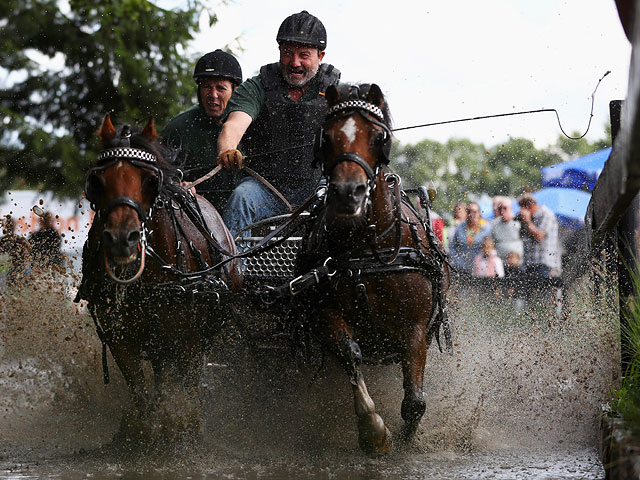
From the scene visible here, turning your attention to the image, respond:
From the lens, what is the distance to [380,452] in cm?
564

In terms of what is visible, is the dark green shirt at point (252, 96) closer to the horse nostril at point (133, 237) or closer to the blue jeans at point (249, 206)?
the blue jeans at point (249, 206)

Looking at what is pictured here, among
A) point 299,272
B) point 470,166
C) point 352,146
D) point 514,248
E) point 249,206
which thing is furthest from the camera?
point 470,166

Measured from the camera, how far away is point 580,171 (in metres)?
15.6

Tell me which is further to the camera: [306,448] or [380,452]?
[306,448]

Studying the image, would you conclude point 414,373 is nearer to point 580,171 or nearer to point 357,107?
point 357,107

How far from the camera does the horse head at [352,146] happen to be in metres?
5.16

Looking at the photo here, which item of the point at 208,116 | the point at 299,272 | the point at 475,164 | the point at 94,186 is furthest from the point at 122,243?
the point at 475,164

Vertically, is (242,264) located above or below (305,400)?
above

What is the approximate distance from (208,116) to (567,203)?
364 inches

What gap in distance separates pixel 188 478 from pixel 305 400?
1234 millimetres

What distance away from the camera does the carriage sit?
210 inches

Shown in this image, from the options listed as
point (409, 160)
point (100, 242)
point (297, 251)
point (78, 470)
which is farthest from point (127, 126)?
point (409, 160)

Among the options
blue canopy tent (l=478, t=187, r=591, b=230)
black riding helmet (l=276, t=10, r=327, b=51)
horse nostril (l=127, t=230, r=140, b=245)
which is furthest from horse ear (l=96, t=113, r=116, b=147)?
blue canopy tent (l=478, t=187, r=591, b=230)

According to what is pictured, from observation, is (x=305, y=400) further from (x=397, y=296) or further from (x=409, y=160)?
(x=409, y=160)
